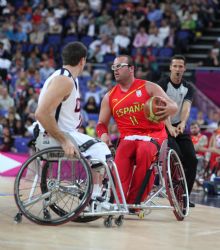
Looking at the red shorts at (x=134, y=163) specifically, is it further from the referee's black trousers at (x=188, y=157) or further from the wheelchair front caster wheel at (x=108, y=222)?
the referee's black trousers at (x=188, y=157)

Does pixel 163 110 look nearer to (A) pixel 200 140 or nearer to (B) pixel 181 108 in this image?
(B) pixel 181 108

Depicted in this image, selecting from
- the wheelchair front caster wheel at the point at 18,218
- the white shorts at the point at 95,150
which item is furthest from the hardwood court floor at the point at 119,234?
the white shorts at the point at 95,150

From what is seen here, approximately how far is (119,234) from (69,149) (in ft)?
2.67

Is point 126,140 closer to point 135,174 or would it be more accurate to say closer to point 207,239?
point 135,174

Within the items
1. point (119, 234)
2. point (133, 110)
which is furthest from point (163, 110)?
point (119, 234)

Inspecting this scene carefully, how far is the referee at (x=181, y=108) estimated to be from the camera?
9.11 metres

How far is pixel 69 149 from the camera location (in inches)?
252

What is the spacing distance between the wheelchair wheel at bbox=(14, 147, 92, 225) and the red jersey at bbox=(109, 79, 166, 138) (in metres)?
1.04

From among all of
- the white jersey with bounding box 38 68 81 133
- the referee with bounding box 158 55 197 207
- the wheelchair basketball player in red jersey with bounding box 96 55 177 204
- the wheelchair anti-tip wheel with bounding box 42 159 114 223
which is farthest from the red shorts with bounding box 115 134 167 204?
the referee with bounding box 158 55 197 207

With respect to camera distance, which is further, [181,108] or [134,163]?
[181,108]

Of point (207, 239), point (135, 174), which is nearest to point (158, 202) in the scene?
point (135, 174)

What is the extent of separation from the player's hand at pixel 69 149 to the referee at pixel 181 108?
9.04 ft

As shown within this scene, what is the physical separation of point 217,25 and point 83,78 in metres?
4.35

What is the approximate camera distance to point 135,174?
7.52m
